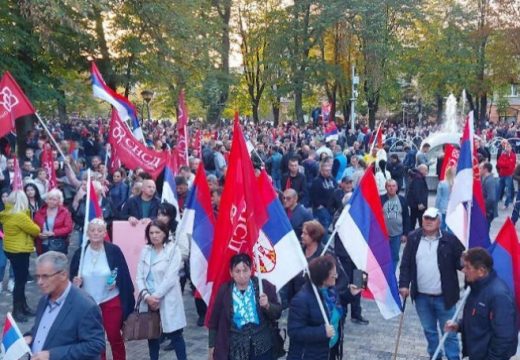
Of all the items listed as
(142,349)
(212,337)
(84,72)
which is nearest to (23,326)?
(142,349)

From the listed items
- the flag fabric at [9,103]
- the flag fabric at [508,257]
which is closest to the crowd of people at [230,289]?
the flag fabric at [508,257]

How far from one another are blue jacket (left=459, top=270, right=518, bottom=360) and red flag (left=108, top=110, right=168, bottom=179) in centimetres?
638

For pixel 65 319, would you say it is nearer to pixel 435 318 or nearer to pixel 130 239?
pixel 130 239

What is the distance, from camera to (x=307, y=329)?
4.73 meters

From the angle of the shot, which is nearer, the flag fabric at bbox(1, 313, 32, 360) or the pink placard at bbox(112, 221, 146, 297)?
the flag fabric at bbox(1, 313, 32, 360)

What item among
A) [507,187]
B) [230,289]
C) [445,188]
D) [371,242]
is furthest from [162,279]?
[507,187]

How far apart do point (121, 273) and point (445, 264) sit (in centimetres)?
318

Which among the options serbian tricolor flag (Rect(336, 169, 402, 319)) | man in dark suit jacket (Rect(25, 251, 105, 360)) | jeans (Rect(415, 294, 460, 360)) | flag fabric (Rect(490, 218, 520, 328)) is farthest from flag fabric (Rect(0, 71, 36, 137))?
flag fabric (Rect(490, 218, 520, 328))

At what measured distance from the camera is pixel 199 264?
6297 mm

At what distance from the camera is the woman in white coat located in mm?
5945

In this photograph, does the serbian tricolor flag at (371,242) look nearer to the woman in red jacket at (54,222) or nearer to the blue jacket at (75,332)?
the blue jacket at (75,332)

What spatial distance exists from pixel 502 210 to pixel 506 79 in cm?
2937

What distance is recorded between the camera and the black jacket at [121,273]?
19.4 ft

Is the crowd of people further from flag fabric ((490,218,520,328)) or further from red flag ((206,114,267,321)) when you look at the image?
flag fabric ((490,218,520,328))
